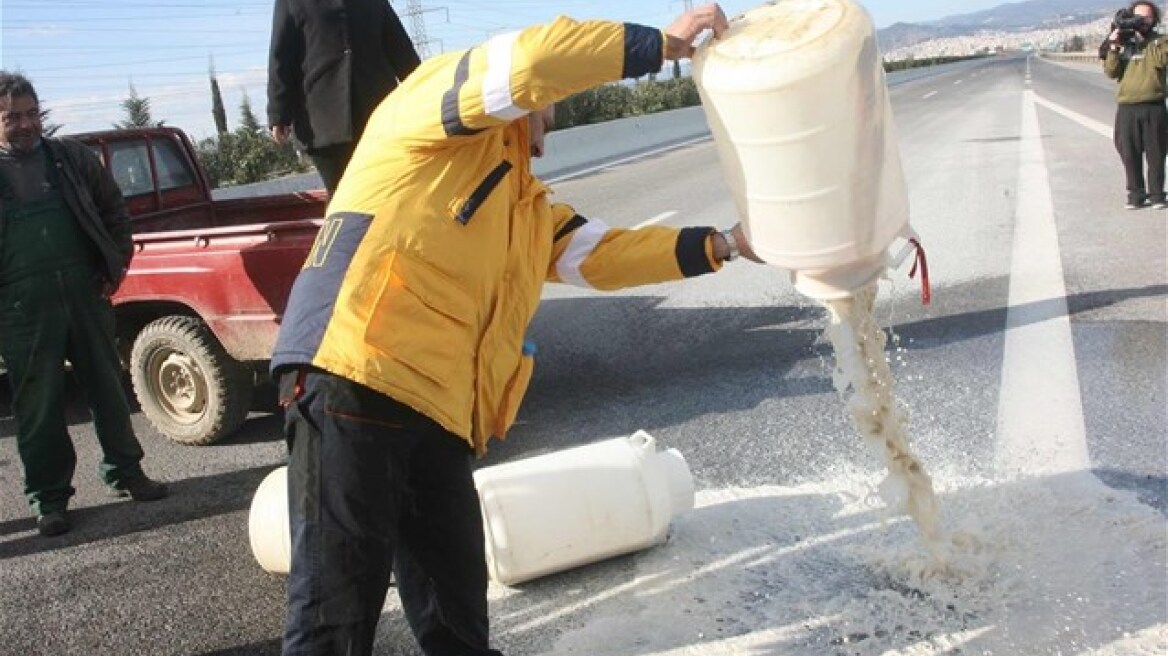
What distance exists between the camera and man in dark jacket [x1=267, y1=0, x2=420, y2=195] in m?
5.27

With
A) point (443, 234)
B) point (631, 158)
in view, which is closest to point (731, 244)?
point (443, 234)

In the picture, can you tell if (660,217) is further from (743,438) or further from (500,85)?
(500,85)

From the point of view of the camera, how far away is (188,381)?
5.91 meters

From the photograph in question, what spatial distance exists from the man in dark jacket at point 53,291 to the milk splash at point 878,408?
136 inches

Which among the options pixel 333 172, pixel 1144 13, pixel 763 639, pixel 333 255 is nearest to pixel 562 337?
pixel 333 172

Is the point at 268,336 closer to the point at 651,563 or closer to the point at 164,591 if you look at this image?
the point at 164,591

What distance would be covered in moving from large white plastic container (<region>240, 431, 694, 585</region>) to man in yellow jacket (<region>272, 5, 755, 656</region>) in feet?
2.87

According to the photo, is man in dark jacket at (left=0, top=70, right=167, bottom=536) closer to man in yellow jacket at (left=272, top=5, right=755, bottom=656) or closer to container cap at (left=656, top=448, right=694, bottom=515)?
container cap at (left=656, top=448, right=694, bottom=515)

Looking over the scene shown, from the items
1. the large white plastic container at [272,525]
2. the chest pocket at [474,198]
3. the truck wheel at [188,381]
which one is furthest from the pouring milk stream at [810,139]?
the truck wheel at [188,381]

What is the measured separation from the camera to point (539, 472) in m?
3.63

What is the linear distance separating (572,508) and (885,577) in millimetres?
1047

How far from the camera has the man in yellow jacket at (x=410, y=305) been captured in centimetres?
240

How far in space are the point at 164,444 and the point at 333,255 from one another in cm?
408

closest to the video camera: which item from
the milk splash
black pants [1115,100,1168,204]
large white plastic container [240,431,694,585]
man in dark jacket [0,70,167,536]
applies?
black pants [1115,100,1168,204]
